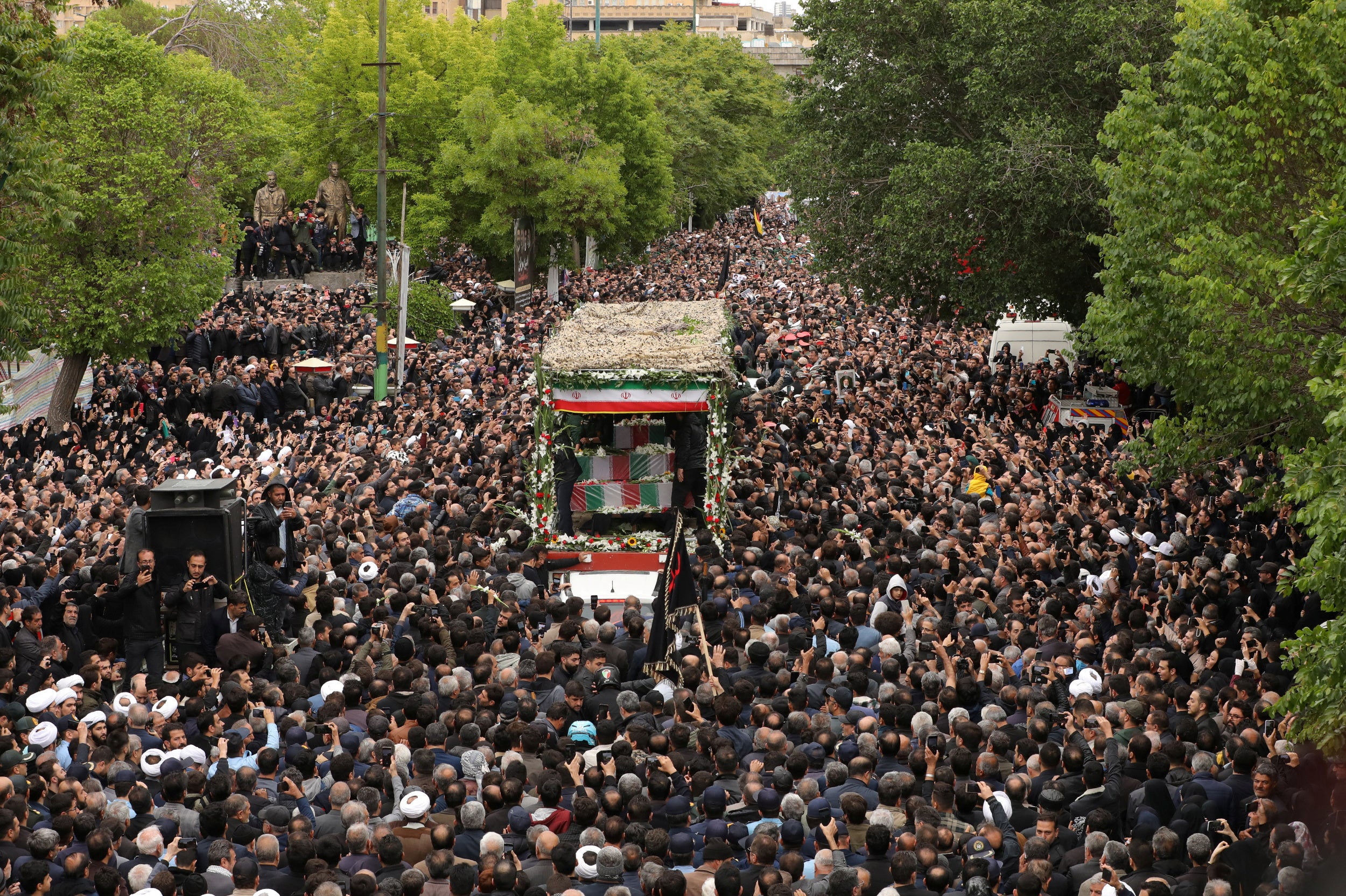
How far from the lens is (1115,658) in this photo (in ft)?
36.2

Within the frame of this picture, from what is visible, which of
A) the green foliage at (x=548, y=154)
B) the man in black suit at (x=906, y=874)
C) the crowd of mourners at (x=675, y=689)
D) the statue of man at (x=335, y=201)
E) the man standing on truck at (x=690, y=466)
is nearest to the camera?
the man in black suit at (x=906, y=874)

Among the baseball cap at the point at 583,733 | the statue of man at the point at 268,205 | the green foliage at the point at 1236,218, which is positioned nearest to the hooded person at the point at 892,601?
the baseball cap at the point at 583,733

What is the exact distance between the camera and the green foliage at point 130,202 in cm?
2534

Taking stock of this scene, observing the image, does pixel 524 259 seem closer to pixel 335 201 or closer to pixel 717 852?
pixel 335 201

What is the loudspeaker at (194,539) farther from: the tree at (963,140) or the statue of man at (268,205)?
the statue of man at (268,205)

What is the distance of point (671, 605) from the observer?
524 inches

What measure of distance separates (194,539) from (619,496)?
6.29 meters

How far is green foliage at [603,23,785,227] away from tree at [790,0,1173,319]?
2288 centimetres

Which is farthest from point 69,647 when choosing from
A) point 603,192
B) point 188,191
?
point 603,192

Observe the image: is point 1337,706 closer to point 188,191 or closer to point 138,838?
point 138,838

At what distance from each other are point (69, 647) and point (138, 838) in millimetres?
5243

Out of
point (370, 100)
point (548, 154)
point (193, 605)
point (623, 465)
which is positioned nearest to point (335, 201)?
point (370, 100)

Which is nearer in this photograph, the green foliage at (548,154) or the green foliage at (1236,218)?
the green foliage at (1236,218)

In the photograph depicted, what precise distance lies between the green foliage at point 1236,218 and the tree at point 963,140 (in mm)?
7713
